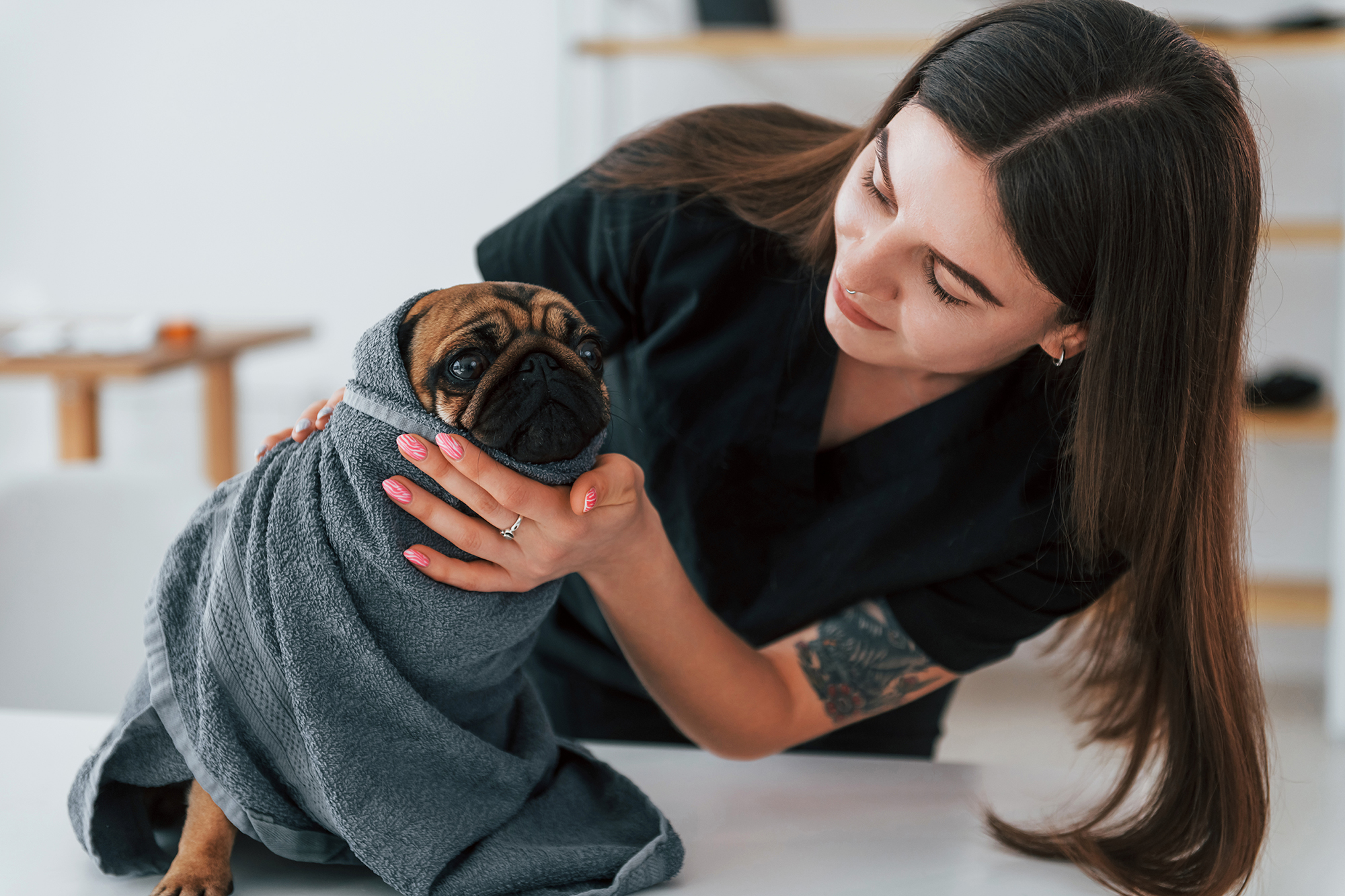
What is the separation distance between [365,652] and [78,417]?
8.01ft

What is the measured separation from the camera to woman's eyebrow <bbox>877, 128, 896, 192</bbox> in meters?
0.85

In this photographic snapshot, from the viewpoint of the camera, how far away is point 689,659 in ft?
3.13

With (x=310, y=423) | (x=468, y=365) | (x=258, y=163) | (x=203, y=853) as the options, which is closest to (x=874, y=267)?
(x=468, y=365)

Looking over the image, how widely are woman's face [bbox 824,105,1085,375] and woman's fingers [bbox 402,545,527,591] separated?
0.37 m

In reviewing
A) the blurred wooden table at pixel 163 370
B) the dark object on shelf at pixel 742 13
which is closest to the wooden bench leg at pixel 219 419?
the blurred wooden table at pixel 163 370

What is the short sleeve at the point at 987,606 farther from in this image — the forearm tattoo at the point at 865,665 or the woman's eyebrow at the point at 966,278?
the woman's eyebrow at the point at 966,278

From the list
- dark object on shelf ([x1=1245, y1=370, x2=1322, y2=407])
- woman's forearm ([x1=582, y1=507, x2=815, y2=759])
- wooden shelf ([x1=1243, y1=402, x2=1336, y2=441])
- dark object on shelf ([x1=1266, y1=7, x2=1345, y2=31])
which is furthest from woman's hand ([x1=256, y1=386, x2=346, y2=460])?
dark object on shelf ([x1=1266, y1=7, x2=1345, y2=31])

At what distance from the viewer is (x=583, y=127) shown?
10.3 feet

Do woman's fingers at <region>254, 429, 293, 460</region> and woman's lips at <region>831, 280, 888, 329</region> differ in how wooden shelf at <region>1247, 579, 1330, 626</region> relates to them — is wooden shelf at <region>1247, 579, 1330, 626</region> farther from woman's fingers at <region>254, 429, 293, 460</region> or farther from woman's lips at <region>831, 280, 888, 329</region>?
woman's fingers at <region>254, 429, 293, 460</region>

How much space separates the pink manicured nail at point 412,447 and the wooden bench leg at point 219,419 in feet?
7.54

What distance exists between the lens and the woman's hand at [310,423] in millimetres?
800

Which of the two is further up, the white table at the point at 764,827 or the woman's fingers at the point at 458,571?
the woman's fingers at the point at 458,571

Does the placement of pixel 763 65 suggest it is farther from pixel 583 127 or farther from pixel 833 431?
pixel 833 431

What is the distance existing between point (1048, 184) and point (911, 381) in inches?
12.5
